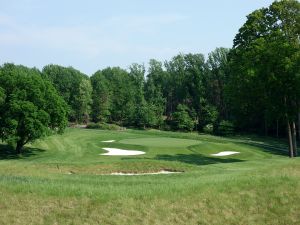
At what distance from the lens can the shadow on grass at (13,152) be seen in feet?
133

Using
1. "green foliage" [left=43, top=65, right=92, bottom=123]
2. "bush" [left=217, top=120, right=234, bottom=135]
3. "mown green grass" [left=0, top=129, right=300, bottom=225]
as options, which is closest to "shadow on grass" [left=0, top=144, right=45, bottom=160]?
"mown green grass" [left=0, top=129, right=300, bottom=225]

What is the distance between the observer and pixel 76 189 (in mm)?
15820

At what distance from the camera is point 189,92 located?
102 metres

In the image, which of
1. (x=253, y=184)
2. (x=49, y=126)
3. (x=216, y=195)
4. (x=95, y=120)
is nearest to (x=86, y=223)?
(x=216, y=195)

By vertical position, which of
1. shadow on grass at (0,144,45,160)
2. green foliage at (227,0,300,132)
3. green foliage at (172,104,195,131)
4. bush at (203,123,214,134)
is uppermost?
green foliage at (227,0,300,132)

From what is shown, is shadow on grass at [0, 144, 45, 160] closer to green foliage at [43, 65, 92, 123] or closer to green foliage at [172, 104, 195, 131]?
green foliage at [43, 65, 92, 123]

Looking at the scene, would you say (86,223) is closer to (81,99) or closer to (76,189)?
(76,189)

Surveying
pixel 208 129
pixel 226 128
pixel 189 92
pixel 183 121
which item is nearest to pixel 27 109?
pixel 183 121

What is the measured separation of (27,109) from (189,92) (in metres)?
65.4

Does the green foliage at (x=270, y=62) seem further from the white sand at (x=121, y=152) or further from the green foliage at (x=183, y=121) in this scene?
the green foliage at (x=183, y=121)

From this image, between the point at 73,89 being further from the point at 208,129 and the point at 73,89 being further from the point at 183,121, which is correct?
the point at 208,129

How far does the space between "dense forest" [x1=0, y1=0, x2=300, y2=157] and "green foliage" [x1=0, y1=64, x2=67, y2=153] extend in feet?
0.33

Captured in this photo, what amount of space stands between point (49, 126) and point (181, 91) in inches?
2391

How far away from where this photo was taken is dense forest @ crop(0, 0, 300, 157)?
128 feet
